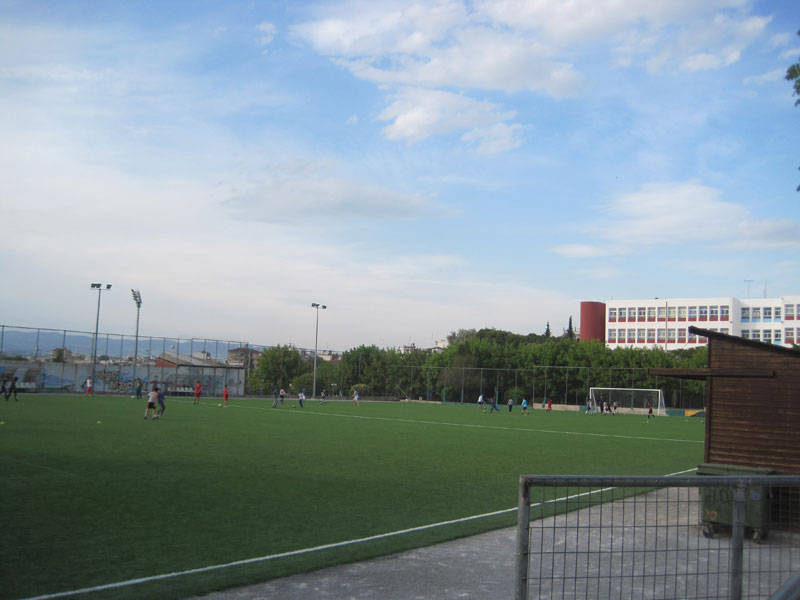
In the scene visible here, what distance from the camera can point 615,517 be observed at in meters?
6.16

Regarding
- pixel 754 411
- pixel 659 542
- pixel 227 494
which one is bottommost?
pixel 227 494

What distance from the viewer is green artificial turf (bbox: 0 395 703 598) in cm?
789

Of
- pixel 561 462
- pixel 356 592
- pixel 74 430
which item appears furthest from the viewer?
pixel 74 430

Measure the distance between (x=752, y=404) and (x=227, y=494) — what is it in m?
9.00

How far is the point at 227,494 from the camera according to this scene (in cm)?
1265

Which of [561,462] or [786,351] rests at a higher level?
[786,351]

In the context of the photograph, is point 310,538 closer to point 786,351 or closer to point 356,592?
point 356,592

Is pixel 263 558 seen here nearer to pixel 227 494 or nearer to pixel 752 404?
pixel 227 494

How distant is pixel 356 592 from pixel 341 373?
100m

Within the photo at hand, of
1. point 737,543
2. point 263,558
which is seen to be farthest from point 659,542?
→ point 263,558

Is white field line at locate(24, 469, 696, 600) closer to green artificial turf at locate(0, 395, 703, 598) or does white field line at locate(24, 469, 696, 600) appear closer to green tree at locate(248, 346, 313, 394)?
green artificial turf at locate(0, 395, 703, 598)

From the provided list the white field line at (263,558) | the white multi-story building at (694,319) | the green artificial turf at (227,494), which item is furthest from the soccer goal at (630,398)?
the white field line at (263,558)

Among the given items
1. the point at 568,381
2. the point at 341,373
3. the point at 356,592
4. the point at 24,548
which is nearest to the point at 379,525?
the point at 356,592

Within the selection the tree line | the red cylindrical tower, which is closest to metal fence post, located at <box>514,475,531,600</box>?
A: the tree line
